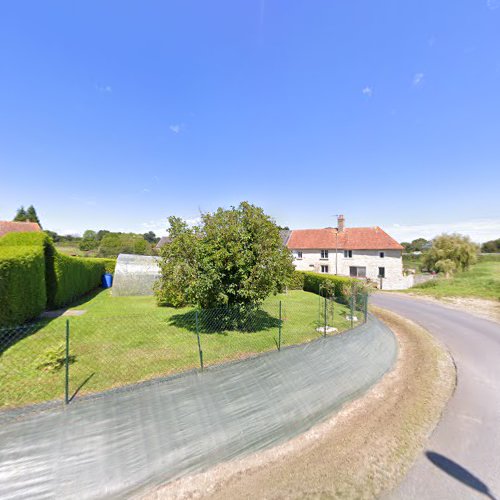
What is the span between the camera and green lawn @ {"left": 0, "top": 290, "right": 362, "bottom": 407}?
235 inches

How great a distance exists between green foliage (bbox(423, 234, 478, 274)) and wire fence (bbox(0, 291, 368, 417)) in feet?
103

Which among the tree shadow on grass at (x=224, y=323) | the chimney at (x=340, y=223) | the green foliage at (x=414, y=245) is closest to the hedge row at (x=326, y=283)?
the tree shadow on grass at (x=224, y=323)

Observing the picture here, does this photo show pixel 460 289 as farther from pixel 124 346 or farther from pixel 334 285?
pixel 124 346

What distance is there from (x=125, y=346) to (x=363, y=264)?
31384 millimetres

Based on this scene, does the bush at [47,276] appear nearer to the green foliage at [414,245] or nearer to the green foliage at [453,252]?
the green foliage at [453,252]

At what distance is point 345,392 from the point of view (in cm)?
674

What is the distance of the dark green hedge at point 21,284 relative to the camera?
30.0 ft

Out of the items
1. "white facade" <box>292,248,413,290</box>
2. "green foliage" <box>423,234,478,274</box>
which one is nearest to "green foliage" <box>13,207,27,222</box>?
"white facade" <box>292,248,413,290</box>

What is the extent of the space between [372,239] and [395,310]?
709 inches

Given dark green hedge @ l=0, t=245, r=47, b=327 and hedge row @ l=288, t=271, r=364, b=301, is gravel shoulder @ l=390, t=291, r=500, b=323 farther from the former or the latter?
dark green hedge @ l=0, t=245, r=47, b=327

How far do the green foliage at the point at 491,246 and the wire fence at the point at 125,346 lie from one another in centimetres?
13878

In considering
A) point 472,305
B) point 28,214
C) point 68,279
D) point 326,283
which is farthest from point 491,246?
point 28,214

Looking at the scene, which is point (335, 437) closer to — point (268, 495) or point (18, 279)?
point (268, 495)

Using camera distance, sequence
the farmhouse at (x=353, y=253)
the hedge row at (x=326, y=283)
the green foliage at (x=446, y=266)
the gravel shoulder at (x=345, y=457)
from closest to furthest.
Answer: the gravel shoulder at (x=345, y=457)
the hedge row at (x=326, y=283)
the farmhouse at (x=353, y=253)
the green foliage at (x=446, y=266)
